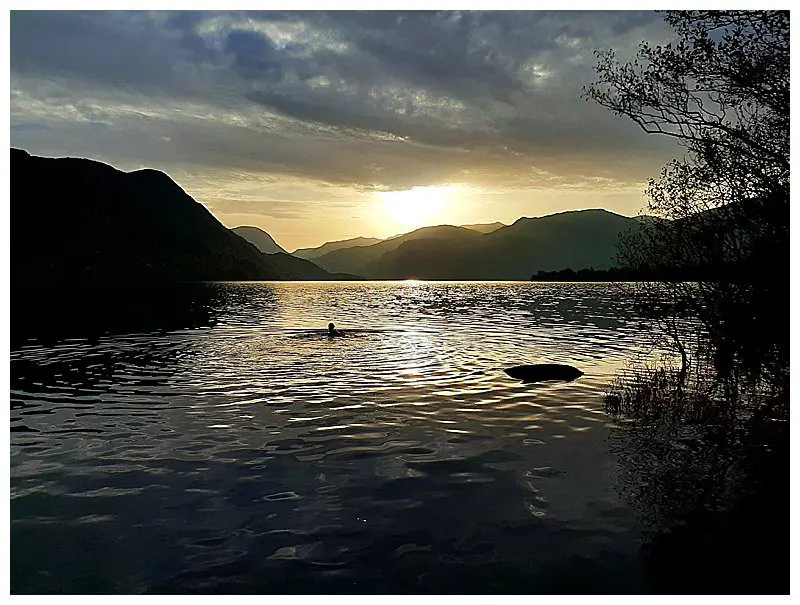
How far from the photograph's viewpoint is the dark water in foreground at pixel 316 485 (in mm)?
8828

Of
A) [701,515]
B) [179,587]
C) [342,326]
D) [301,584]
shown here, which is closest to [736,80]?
[701,515]

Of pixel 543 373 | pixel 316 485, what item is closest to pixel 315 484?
pixel 316 485

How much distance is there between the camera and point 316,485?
40.3 feet

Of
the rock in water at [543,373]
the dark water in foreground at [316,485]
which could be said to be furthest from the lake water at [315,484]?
the rock in water at [543,373]

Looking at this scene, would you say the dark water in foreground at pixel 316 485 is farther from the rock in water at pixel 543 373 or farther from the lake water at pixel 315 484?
the rock in water at pixel 543 373

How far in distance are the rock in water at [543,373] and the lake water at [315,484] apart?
844 millimetres

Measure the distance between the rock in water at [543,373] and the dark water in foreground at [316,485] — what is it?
2.52 ft

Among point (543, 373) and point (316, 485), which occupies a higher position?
point (543, 373)

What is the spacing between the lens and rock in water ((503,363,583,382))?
25.5 m

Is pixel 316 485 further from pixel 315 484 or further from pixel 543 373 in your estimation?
pixel 543 373

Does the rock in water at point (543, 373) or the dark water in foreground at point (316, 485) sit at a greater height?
the rock in water at point (543, 373)

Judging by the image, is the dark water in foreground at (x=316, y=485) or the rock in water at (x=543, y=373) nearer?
the dark water in foreground at (x=316, y=485)

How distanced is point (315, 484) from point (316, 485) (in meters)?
0.07

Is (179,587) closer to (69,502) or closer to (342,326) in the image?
(69,502)
